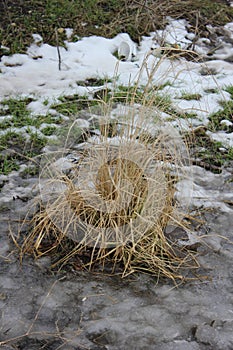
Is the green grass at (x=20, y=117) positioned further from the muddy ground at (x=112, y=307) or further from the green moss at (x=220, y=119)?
the muddy ground at (x=112, y=307)

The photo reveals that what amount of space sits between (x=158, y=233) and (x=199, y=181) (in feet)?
3.05

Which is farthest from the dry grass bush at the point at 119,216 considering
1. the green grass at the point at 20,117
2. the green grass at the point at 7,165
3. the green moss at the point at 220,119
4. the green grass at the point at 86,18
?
the green grass at the point at 86,18

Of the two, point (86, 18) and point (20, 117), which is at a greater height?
point (86, 18)

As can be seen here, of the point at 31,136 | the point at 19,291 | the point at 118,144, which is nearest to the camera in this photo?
the point at 19,291

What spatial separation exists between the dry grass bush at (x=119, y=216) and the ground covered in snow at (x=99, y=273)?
90 millimetres

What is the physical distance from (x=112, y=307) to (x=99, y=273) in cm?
29

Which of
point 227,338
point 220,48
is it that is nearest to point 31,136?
point 227,338

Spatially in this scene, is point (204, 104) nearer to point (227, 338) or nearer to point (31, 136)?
point (31, 136)

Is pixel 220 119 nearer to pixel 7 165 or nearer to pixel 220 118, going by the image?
pixel 220 118

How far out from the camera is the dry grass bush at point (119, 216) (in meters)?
2.97

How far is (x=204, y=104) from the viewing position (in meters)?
4.85

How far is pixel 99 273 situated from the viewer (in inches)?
114

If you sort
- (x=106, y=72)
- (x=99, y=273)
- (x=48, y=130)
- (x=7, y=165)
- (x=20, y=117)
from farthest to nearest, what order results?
(x=106, y=72), (x=20, y=117), (x=48, y=130), (x=7, y=165), (x=99, y=273)

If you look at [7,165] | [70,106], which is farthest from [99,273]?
[70,106]
